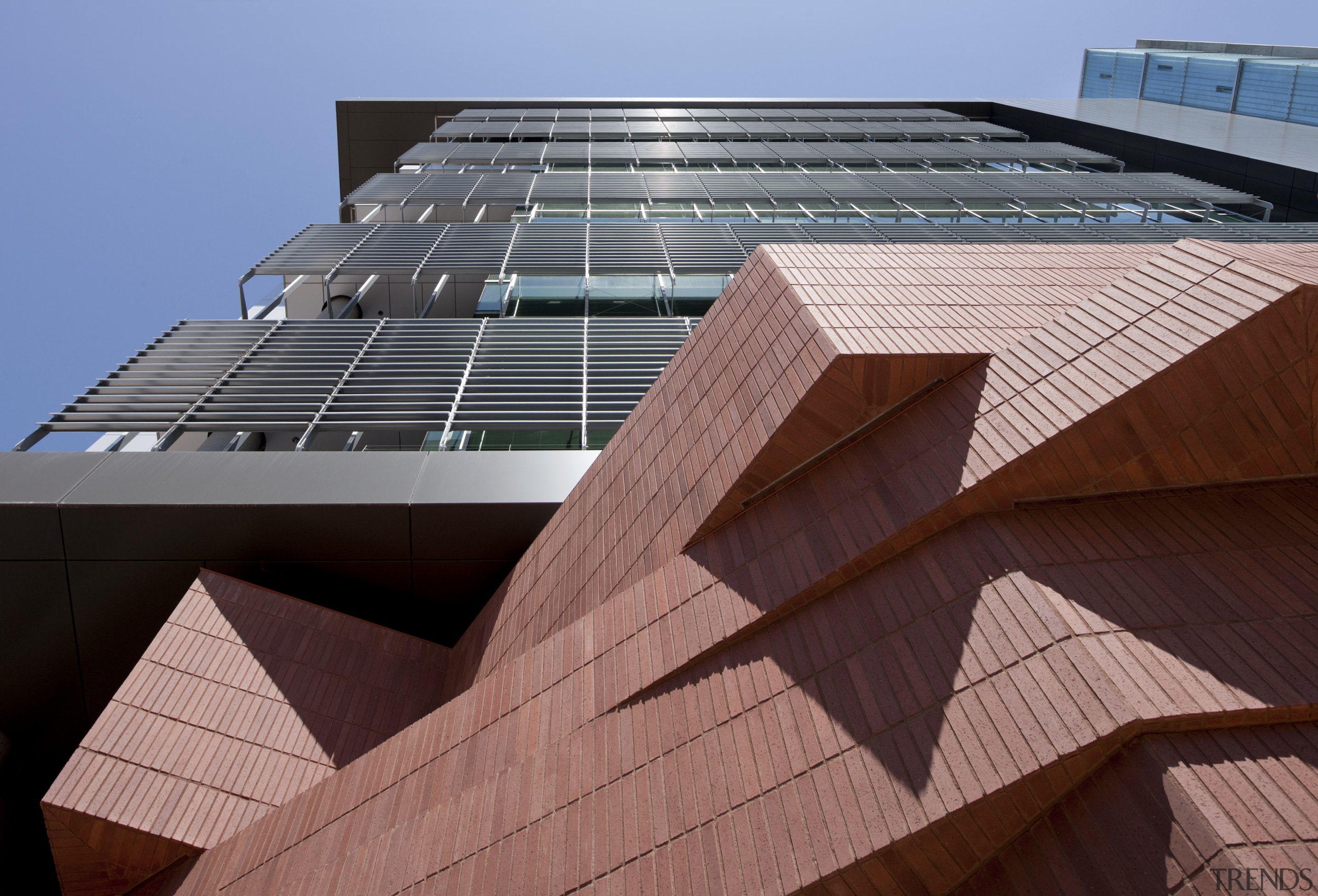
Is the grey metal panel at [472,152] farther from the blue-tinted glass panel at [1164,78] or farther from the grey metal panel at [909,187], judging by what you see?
the blue-tinted glass panel at [1164,78]

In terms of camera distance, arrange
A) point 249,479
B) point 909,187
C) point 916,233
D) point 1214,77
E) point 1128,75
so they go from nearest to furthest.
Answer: point 249,479 → point 916,233 → point 909,187 → point 1214,77 → point 1128,75

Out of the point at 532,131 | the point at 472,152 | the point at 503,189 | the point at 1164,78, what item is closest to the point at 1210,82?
the point at 1164,78

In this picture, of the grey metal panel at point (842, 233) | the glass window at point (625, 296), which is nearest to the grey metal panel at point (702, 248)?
the glass window at point (625, 296)

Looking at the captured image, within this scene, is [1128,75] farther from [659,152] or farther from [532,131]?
[532,131]

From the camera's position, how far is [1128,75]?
38656 millimetres

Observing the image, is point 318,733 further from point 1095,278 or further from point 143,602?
point 1095,278

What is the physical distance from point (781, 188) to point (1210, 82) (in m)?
25.9

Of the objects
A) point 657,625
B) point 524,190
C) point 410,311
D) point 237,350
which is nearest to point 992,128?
point 524,190

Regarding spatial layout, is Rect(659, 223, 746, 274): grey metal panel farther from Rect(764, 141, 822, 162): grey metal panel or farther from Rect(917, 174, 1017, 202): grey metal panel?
Rect(764, 141, 822, 162): grey metal panel

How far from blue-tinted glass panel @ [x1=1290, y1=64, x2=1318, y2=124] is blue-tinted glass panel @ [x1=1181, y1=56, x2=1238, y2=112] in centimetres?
345

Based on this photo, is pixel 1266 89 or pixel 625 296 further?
pixel 1266 89

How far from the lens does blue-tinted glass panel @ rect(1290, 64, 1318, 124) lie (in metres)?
27.0

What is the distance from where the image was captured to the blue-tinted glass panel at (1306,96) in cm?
2695

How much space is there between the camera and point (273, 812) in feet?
18.8
